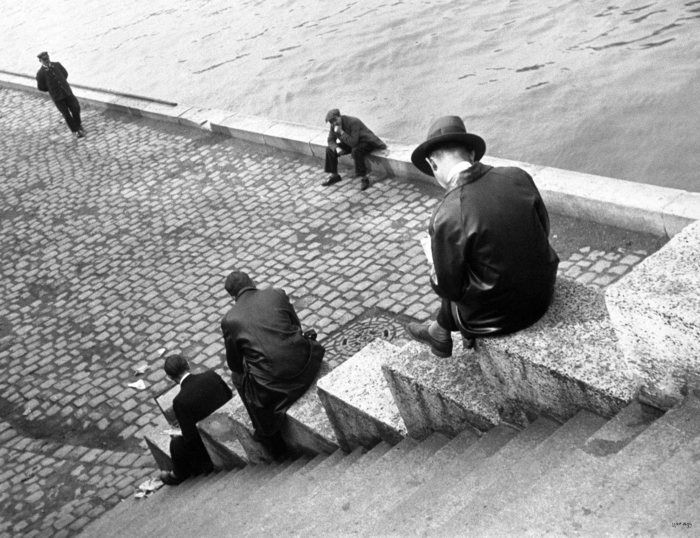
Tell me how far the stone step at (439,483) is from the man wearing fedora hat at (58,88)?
1362cm

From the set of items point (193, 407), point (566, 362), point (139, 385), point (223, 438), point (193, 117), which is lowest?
point (139, 385)

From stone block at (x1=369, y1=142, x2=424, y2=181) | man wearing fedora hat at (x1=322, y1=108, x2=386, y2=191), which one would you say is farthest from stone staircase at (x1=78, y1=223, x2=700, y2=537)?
man wearing fedora hat at (x1=322, y1=108, x2=386, y2=191)

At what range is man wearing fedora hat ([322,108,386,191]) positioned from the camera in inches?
445

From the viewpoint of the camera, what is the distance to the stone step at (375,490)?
184 inches

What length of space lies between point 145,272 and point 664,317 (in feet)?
27.8

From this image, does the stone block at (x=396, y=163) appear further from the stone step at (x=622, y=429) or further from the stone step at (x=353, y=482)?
the stone step at (x=622, y=429)

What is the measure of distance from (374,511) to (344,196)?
23.2 ft

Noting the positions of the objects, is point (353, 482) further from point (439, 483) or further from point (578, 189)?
point (578, 189)

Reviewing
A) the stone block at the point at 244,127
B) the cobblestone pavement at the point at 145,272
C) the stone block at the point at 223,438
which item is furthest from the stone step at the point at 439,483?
the stone block at the point at 244,127

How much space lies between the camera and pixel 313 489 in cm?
548

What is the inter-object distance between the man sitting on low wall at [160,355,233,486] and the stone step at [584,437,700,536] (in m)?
4.39

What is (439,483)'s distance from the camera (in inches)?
177

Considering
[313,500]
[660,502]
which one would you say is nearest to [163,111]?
[313,500]

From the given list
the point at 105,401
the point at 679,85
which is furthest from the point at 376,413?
the point at 679,85
